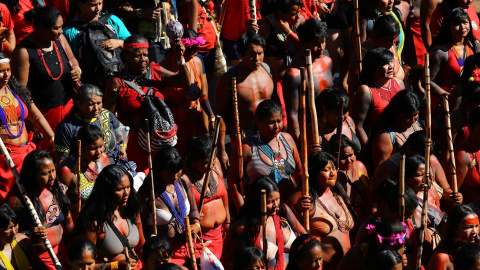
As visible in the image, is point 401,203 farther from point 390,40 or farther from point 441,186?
point 390,40

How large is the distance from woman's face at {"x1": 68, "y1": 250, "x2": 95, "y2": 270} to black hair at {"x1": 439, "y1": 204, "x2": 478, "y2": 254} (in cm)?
247

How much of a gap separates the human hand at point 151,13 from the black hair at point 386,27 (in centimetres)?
214

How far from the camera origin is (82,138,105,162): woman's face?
26.0 ft

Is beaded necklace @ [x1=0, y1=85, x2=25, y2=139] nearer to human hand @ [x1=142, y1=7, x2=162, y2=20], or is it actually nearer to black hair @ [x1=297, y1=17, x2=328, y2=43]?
human hand @ [x1=142, y1=7, x2=162, y2=20]

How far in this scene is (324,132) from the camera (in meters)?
9.13

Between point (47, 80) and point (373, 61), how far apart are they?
289 centimetres

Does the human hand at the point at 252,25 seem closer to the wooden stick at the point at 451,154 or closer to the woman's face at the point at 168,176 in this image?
the wooden stick at the point at 451,154

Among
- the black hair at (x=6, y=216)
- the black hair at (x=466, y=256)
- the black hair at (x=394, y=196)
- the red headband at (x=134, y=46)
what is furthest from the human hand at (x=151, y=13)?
the black hair at (x=466, y=256)

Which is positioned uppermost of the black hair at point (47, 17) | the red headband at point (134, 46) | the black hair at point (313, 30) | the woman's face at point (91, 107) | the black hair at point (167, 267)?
the black hair at point (47, 17)

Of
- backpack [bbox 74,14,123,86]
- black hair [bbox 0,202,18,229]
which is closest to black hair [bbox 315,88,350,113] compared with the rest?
backpack [bbox 74,14,123,86]

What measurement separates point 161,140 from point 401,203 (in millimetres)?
2316

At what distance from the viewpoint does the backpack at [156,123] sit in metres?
9.02

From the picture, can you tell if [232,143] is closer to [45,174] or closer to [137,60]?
[137,60]

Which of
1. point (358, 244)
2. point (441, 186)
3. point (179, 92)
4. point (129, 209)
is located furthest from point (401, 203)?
point (179, 92)
